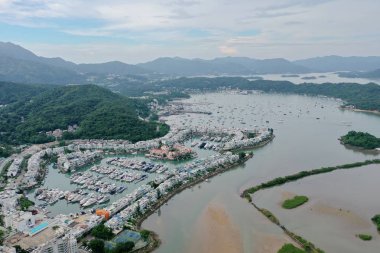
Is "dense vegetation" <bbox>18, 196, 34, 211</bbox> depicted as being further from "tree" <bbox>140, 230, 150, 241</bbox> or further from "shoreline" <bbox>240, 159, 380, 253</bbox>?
"shoreline" <bbox>240, 159, 380, 253</bbox>

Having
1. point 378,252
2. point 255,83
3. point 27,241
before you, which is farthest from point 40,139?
point 255,83

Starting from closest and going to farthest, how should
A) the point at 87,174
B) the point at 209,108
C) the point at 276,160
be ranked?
the point at 87,174 → the point at 276,160 → the point at 209,108

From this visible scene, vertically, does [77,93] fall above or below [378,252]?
above

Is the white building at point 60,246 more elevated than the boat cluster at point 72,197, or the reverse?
the white building at point 60,246

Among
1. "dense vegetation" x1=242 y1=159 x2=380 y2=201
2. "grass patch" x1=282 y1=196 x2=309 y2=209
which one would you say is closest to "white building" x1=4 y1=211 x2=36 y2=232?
"dense vegetation" x1=242 y1=159 x2=380 y2=201

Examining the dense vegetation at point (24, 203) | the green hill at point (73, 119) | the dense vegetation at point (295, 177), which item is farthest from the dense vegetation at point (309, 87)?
the dense vegetation at point (24, 203)

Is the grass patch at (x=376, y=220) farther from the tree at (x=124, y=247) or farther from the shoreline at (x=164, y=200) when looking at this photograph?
the tree at (x=124, y=247)

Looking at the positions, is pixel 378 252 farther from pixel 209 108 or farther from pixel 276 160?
pixel 209 108
